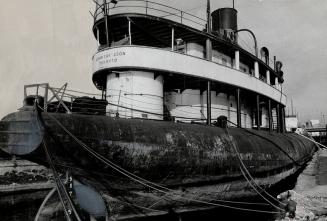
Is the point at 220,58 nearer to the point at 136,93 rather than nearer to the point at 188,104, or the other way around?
the point at 188,104

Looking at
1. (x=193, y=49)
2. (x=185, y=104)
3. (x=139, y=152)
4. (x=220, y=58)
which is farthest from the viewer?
(x=220, y=58)

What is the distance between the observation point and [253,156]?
493 inches

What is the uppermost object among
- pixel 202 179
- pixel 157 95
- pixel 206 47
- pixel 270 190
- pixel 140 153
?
pixel 206 47

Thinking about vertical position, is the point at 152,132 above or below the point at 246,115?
below

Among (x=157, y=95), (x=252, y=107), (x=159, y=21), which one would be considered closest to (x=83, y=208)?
(x=157, y=95)

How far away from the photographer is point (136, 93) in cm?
1217

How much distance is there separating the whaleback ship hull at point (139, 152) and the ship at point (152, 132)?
3cm

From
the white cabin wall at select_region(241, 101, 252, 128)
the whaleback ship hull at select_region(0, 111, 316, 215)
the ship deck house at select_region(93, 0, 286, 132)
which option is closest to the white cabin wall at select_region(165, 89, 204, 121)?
the ship deck house at select_region(93, 0, 286, 132)

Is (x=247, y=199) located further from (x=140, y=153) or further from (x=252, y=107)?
(x=252, y=107)

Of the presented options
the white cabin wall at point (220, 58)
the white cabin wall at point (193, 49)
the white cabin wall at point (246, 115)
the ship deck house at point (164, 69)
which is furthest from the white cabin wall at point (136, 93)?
the white cabin wall at point (246, 115)

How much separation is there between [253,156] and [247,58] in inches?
300

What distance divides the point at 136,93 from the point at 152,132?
3424mm

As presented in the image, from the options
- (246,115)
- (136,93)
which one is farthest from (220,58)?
(136,93)

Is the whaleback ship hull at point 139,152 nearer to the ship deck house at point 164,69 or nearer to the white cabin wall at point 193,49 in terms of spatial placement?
the ship deck house at point 164,69
